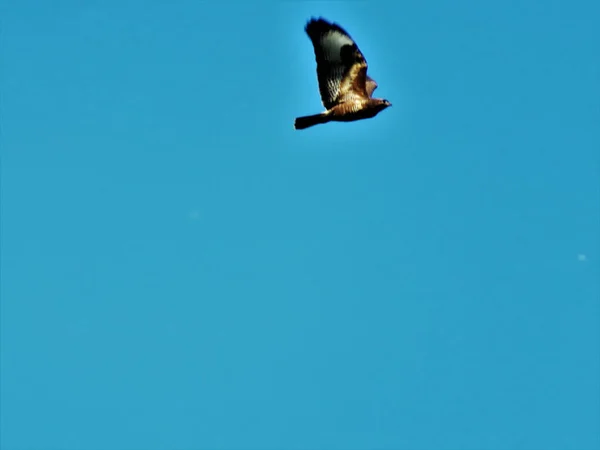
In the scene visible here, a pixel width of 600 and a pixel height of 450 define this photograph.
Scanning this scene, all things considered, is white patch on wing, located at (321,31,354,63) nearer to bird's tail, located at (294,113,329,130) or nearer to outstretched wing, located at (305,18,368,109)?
outstretched wing, located at (305,18,368,109)

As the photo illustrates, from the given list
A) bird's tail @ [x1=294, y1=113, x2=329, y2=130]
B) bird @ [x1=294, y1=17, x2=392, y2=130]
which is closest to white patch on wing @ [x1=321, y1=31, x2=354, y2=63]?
bird @ [x1=294, y1=17, x2=392, y2=130]

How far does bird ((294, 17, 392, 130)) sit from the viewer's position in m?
26.5

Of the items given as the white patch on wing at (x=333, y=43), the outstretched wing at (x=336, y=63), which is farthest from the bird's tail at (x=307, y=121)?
the white patch on wing at (x=333, y=43)

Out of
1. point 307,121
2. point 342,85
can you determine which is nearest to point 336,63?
point 342,85

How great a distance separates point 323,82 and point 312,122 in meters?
0.91

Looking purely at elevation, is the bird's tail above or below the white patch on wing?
below

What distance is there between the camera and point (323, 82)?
2702cm

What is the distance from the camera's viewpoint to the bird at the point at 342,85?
86.9ft

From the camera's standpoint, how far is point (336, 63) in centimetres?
2673

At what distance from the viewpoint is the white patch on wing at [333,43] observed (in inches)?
1032

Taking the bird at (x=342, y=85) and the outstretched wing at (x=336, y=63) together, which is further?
the bird at (x=342, y=85)

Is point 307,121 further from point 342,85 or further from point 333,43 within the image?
point 333,43

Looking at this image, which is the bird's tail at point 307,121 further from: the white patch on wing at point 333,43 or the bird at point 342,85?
the white patch on wing at point 333,43

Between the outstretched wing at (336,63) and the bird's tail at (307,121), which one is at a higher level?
the outstretched wing at (336,63)
